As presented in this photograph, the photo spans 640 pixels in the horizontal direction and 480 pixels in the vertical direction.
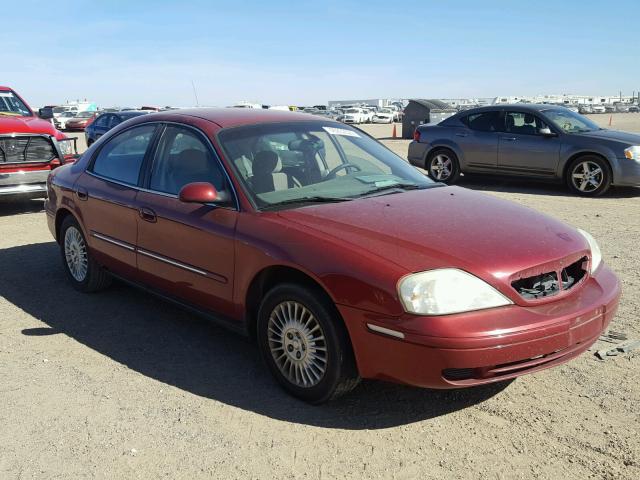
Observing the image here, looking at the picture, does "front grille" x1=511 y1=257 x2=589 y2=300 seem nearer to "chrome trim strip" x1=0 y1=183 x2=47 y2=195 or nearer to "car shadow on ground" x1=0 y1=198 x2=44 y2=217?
"chrome trim strip" x1=0 y1=183 x2=47 y2=195

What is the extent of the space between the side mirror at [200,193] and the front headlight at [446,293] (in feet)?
4.67

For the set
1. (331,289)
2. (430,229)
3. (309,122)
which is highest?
(309,122)

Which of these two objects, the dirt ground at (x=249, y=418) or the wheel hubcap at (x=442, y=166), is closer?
the dirt ground at (x=249, y=418)

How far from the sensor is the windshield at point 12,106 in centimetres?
1042

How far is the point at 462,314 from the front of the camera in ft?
9.69

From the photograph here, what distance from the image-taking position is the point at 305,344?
344 cm

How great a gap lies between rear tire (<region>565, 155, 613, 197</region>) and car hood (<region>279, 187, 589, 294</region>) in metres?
7.18

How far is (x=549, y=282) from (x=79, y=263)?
411 centimetres

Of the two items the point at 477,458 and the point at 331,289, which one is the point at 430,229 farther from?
the point at 477,458

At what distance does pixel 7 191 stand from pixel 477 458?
8.27 meters

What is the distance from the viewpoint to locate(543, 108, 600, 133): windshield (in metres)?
11.0

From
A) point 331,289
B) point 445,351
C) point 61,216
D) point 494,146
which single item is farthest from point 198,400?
point 494,146

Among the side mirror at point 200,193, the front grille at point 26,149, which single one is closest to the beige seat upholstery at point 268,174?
the side mirror at point 200,193

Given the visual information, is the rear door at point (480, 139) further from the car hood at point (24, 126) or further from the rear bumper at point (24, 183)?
the rear bumper at point (24, 183)
